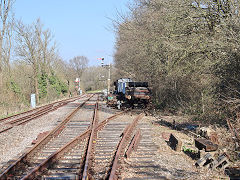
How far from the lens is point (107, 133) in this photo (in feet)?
36.0

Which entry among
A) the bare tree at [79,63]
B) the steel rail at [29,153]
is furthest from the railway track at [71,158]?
the bare tree at [79,63]

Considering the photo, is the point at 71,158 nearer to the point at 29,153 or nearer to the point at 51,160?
the point at 51,160

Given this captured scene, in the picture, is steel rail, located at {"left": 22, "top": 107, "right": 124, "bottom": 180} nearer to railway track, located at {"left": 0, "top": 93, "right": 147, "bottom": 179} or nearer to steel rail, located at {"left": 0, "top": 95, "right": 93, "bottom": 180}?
railway track, located at {"left": 0, "top": 93, "right": 147, "bottom": 179}

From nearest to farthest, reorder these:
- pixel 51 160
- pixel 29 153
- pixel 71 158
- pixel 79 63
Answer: pixel 51 160, pixel 71 158, pixel 29 153, pixel 79 63

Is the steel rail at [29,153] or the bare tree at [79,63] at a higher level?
the bare tree at [79,63]

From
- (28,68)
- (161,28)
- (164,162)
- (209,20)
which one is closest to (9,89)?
(28,68)

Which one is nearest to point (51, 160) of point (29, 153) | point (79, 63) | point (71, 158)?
point (71, 158)

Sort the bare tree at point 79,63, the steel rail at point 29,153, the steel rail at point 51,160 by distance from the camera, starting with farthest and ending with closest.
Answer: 1. the bare tree at point 79,63
2. the steel rail at point 29,153
3. the steel rail at point 51,160

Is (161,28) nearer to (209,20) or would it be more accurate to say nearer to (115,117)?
(209,20)

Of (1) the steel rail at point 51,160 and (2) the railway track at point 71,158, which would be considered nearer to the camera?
(1) the steel rail at point 51,160

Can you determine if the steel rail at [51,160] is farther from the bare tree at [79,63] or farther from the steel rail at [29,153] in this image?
the bare tree at [79,63]

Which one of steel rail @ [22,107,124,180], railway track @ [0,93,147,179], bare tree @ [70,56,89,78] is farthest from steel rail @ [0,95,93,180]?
bare tree @ [70,56,89,78]

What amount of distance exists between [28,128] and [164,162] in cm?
814

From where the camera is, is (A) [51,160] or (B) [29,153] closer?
(A) [51,160]
